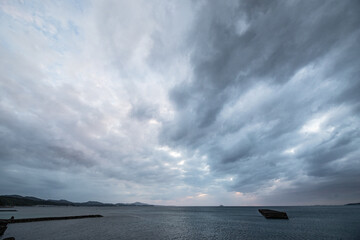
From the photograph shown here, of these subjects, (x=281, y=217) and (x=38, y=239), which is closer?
(x=38, y=239)

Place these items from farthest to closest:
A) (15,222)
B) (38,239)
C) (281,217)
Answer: (281,217) < (15,222) < (38,239)

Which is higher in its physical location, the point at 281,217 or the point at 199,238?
the point at 281,217

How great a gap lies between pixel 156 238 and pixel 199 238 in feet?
36.4

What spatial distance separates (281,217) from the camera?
92375 mm

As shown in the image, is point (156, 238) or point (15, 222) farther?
point (15, 222)

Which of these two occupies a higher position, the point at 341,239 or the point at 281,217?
the point at 281,217

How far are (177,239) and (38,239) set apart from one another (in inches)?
1345

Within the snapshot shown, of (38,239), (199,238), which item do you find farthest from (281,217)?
(38,239)

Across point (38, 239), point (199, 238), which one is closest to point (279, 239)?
point (199, 238)

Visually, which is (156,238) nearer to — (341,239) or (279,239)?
(279,239)

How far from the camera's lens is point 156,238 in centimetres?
4234

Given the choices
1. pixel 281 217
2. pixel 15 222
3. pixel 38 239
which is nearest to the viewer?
pixel 38 239

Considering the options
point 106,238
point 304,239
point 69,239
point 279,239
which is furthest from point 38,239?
point 304,239

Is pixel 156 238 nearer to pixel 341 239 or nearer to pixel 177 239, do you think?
pixel 177 239
